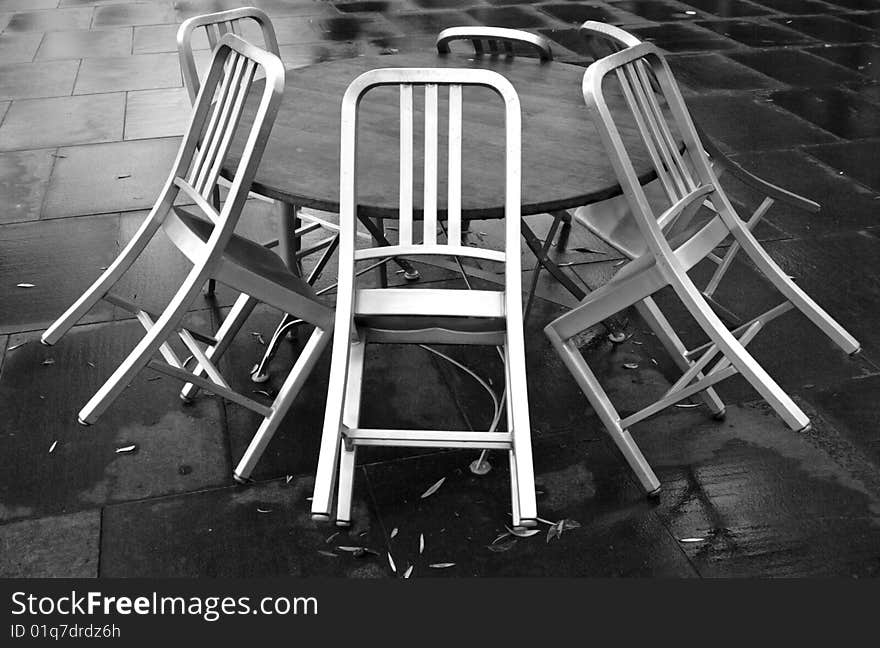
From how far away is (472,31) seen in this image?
3.46m

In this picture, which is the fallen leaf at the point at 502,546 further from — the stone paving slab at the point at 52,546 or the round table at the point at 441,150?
the stone paving slab at the point at 52,546

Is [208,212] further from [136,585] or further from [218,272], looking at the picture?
[136,585]

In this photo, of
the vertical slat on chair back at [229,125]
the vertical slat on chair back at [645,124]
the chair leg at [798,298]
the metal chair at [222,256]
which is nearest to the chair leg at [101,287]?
the metal chair at [222,256]

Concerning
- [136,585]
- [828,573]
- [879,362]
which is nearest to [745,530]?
[828,573]

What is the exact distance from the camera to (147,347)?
225 cm

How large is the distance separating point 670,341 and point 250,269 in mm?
1270

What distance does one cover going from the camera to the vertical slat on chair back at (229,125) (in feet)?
7.26

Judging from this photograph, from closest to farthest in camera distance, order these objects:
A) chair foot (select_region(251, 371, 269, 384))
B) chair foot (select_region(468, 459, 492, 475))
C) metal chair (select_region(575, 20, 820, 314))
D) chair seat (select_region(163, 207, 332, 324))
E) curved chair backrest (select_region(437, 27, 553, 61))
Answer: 1. chair seat (select_region(163, 207, 332, 324))
2. chair foot (select_region(468, 459, 492, 475))
3. metal chair (select_region(575, 20, 820, 314))
4. chair foot (select_region(251, 371, 269, 384))
5. curved chair backrest (select_region(437, 27, 553, 61))

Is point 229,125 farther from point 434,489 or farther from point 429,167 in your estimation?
point 434,489

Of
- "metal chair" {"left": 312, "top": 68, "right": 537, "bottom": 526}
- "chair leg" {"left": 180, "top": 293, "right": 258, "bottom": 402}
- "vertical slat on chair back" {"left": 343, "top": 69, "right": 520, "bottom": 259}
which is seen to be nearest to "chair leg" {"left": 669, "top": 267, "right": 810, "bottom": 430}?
"metal chair" {"left": 312, "top": 68, "right": 537, "bottom": 526}

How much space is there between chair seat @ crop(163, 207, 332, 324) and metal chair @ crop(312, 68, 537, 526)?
185mm

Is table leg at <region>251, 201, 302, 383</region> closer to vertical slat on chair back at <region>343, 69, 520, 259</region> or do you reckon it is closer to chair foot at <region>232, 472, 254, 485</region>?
chair foot at <region>232, 472, 254, 485</region>

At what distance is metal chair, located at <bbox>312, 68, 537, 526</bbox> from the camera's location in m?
2.09

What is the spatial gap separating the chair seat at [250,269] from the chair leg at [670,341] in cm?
92
